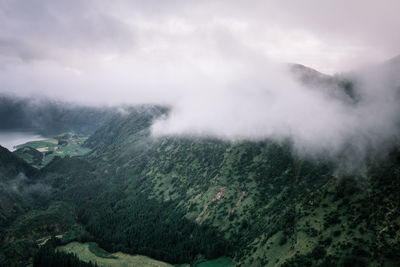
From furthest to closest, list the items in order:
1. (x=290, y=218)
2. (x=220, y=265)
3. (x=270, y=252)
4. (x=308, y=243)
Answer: (x=220, y=265) < (x=290, y=218) < (x=270, y=252) < (x=308, y=243)

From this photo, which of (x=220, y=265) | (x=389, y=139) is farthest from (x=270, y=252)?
(x=389, y=139)

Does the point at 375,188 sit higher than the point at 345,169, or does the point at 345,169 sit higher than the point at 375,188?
the point at 345,169

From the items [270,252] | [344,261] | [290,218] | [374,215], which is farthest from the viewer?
[290,218]

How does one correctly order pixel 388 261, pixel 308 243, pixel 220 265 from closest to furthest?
1. pixel 388 261
2. pixel 308 243
3. pixel 220 265

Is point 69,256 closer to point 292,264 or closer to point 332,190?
point 292,264

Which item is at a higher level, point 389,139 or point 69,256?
point 389,139

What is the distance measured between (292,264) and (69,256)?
173271 millimetres

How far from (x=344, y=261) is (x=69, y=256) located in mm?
200568

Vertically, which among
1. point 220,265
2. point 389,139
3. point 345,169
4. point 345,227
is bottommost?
point 220,265

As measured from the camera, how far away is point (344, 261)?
129625 millimetres

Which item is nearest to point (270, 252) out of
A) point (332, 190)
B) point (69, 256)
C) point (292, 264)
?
point (292, 264)

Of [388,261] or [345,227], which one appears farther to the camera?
[345,227]

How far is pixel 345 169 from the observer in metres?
195

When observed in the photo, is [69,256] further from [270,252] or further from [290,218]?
[290,218]
